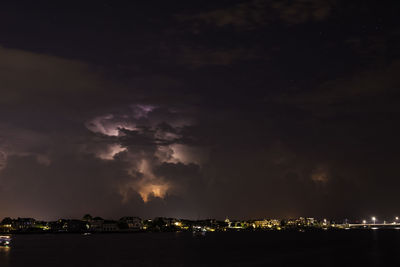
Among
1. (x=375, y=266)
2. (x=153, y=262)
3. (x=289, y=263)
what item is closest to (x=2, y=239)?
(x=153, y=262)

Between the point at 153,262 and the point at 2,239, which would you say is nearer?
the point at 153,262

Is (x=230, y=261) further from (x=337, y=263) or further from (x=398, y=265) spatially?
(x=398, y=265)

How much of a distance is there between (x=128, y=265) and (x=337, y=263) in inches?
1399

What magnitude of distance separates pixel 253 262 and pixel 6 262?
142 ft

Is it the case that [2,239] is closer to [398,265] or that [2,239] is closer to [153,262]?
[153,262]

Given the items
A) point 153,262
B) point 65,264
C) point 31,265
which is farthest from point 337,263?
point 31,265

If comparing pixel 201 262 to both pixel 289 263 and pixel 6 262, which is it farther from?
pixel 6 262

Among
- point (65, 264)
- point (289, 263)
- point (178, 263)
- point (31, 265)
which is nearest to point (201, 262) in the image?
point (178, 263)

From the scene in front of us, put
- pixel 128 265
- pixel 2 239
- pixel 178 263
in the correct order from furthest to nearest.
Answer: pixel 2 239 → pixel 178 263 → pixel 128 265

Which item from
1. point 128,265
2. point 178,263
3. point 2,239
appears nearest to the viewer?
point 128,265

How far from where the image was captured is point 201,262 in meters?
76.4

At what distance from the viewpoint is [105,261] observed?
76.6 meters

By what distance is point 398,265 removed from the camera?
70625 mm

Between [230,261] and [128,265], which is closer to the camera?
[128,265]
